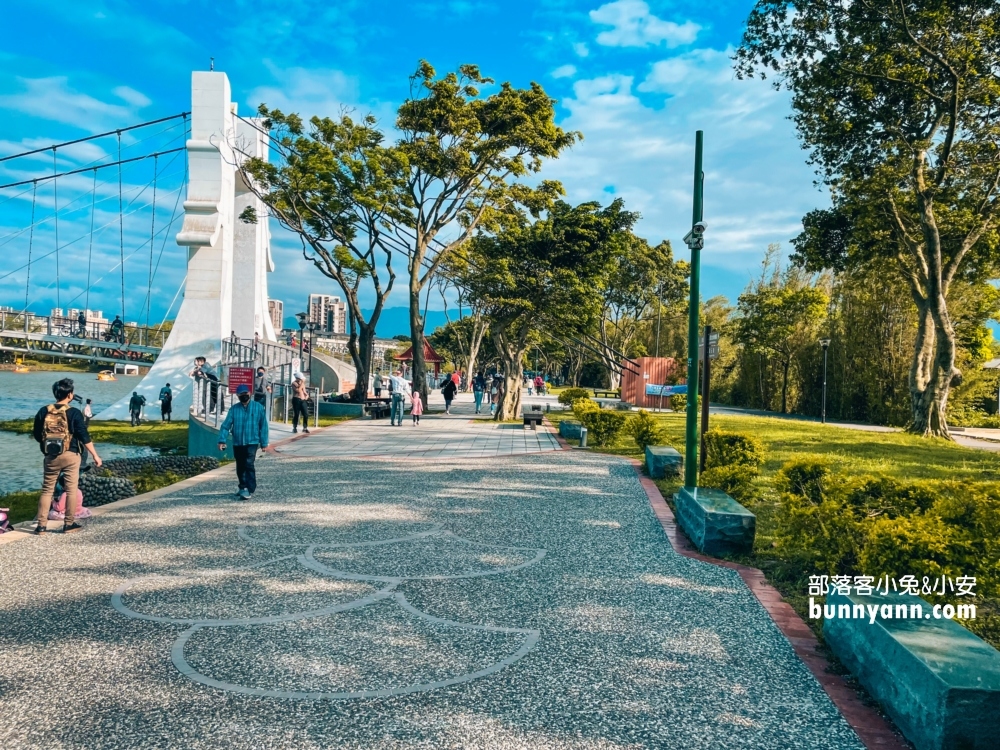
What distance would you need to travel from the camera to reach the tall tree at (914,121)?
15.6m

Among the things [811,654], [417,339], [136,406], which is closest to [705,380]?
[811,654]

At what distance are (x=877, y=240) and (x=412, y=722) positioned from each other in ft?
68.7

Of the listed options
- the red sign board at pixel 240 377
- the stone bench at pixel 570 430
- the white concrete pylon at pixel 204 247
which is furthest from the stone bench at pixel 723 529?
the white concrete pylon at pixel 204 247

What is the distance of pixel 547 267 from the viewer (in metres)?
21.9

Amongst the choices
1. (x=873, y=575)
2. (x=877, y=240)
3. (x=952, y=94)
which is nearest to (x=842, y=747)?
(x=873, y=575)

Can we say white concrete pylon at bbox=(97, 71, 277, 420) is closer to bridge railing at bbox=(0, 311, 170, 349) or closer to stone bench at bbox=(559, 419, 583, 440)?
bridge railing at bbox=(0, 311, 170, 349)

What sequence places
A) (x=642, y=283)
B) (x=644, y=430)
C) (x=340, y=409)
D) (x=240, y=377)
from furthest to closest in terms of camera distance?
(x=642, y=283)
(x=340, y=409)
(x=240, y=377)
(x=644, y=430)

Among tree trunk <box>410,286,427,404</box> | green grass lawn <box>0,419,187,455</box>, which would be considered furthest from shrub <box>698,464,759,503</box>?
tree trunk <box>410,286,427,404</box>

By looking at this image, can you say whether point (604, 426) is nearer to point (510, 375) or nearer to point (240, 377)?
point (240, 377)

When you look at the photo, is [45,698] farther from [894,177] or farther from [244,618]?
[894,177]

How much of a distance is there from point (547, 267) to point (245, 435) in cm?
1473

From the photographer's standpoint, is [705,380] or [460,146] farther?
[460,146]

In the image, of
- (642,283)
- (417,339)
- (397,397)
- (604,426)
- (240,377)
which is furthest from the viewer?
(642,283)

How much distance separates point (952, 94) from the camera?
16.2m
